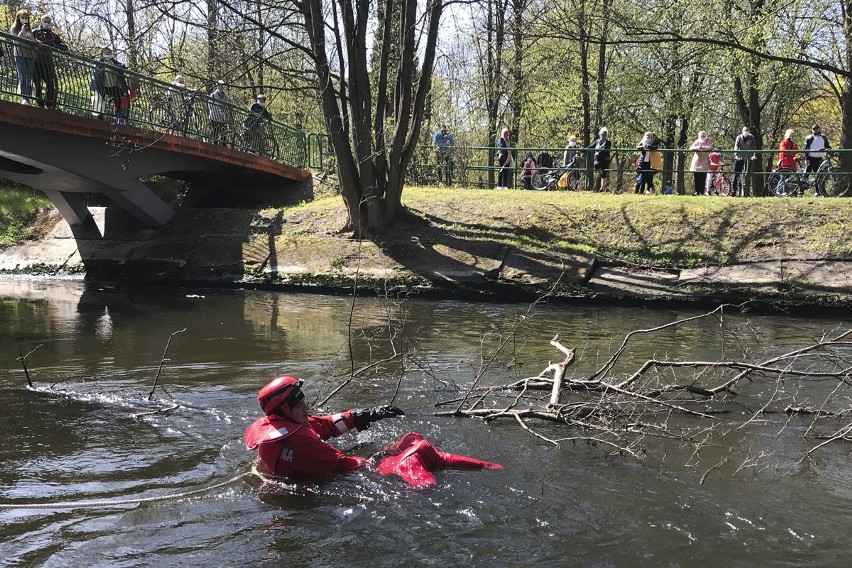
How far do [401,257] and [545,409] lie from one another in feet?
33.0

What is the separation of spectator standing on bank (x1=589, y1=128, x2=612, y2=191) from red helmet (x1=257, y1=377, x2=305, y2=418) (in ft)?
51.8

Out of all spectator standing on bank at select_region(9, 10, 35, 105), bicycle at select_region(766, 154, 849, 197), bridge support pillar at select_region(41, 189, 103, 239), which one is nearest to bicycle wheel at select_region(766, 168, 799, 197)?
bicycle at select_region(766, 154, 849, 197)

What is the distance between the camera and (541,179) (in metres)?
22.2

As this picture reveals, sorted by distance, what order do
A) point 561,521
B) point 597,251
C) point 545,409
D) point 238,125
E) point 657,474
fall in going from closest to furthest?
point 561,521 → point 657,474 → point 545,409 → point 597,251 → point 238,125


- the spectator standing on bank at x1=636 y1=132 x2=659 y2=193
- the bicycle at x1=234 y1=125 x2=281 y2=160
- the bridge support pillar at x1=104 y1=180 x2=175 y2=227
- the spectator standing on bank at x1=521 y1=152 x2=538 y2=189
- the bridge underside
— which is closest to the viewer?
the bridge underside

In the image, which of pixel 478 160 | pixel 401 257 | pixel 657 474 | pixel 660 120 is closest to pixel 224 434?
pixel 657 474

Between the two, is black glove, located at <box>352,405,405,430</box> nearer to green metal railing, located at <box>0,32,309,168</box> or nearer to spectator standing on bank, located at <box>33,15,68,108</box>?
green metal railing, located at <box>0,32,309,168</box>

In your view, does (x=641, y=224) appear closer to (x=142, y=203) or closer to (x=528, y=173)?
(x=528, y=173)

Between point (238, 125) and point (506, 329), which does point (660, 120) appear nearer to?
point (238, 125)

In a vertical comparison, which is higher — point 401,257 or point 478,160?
point 478,160

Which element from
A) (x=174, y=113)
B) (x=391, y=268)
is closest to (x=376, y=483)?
(x=391, y=268)

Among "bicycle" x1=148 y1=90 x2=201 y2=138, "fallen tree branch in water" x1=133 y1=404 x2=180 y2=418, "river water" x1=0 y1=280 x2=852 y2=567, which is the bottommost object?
"river water" x1=0 y1=280 x2=852 y2=567

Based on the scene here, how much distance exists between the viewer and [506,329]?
488 inches

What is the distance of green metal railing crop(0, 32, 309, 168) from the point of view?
13.7m
